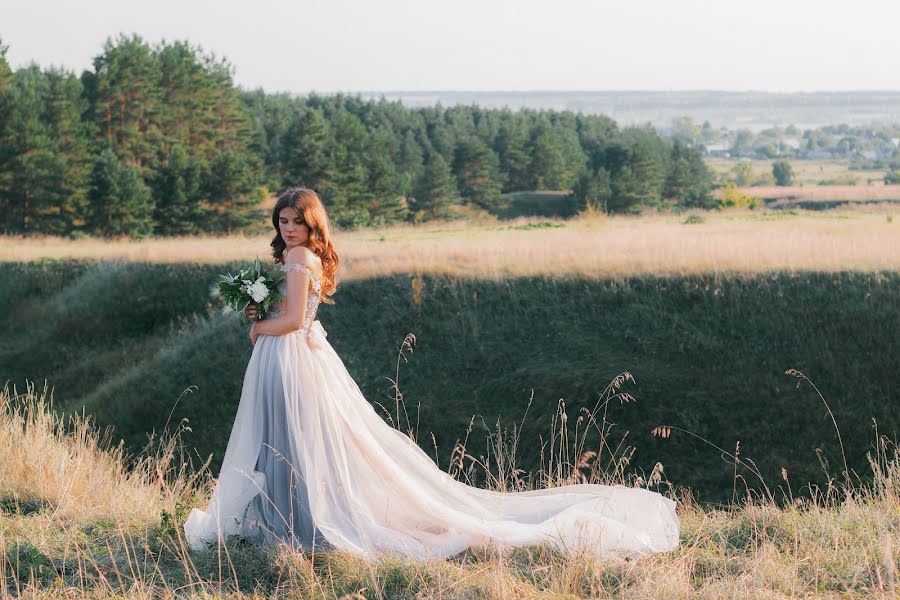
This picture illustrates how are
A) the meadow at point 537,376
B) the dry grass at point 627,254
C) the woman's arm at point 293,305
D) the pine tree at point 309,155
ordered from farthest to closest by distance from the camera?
the pine tree at point 309,155
the dry grass at point 627,254
the meadow at point 537,376
the woman's arm at point 293,305

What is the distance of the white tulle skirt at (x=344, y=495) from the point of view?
5.57 meters

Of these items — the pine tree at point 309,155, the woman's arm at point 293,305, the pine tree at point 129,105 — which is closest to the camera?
the woman's arm at point 293,305

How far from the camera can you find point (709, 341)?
17.8m

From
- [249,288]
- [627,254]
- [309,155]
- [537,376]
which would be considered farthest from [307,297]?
[309,155]

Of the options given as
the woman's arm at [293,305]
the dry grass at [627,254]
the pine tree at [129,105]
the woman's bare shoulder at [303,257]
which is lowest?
the dry grass at [627,254]

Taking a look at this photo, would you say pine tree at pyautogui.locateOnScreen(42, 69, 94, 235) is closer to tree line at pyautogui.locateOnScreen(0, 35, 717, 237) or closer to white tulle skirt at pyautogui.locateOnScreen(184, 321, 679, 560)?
tree line at pyautogui.locateOnScreen(0, 35, 717, 237)

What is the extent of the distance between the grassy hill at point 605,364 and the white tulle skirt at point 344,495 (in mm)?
8587

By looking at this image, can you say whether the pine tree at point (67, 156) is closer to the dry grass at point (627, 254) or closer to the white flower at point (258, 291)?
the dry grass at point (627, 254)

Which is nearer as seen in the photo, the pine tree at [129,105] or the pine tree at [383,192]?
the pine tree at [129,105]

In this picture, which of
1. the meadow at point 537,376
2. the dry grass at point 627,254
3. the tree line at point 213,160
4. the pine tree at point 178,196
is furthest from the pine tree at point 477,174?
the meadow at point 537,376

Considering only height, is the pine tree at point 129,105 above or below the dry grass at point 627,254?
above

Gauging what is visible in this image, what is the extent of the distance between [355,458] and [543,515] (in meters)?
1.34

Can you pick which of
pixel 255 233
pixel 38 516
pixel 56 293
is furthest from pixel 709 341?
pixel 255 233

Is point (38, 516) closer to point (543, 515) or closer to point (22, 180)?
point (543, 515)
